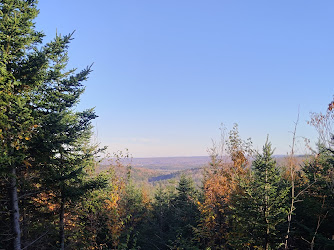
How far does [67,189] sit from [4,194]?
95.9 inches

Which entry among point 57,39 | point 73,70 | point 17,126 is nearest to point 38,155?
point 17,126

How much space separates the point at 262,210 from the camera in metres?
8.45

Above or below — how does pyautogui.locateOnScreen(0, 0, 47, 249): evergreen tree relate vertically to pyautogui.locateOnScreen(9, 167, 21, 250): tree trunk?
above

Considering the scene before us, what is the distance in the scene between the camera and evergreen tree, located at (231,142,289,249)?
8.23 m

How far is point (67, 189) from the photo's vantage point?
940 cm

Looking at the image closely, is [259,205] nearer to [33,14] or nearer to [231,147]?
[231,147]

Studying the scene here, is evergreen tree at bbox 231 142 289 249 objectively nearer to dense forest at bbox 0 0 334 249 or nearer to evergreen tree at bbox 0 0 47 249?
dense forest at bbox 0 0 334 249

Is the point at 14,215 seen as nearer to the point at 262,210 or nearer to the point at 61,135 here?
the point at 61,135

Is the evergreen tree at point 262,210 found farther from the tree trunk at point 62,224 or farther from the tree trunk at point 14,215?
the tree trunk at point 14,215

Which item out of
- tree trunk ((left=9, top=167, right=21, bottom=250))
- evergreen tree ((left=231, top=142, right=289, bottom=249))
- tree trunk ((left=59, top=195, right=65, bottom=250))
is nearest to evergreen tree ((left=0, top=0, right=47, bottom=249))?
tree trunk ((left=9, top=167, right=21, bottom=250))

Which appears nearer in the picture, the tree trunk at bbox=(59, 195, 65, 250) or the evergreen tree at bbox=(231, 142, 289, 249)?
the evergreen tree at bbox=(231, 142, 289, 249)

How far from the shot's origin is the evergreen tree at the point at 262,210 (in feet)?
27.0

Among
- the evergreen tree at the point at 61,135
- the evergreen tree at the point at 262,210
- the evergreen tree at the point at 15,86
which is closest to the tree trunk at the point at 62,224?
the evergreen tree at the point at 61,135

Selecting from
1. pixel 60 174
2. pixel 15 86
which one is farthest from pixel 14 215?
pixel 15 86
